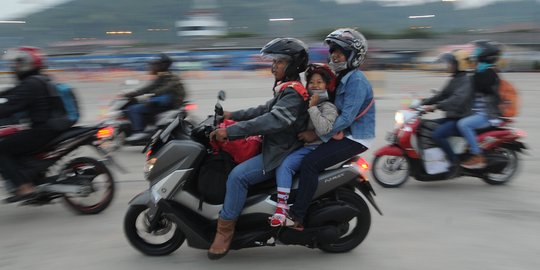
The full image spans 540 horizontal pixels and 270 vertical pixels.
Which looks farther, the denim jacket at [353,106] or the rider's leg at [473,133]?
the rider's leg at [473,133]

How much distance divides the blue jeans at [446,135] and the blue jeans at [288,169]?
2723mm

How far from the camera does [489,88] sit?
20.6 ft

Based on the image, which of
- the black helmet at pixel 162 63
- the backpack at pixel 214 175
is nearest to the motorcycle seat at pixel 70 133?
the backpack at pixel 214 175

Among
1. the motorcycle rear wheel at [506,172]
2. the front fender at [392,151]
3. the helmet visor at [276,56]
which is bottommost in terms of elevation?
the motorcycle rear wheel at [506,172]

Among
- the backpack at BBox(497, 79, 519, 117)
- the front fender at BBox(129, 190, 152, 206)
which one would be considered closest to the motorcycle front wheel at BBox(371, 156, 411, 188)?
the backpack at BBox(497, 79, 519, 117)

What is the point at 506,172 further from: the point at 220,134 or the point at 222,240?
the point at 220,134

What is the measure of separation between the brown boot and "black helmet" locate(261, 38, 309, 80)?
1.21 meters

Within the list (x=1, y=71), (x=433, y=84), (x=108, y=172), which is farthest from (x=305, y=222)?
(x=1, y=71)

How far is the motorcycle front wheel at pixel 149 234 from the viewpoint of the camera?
4230 millimetres

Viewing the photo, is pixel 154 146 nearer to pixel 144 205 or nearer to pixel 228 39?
pixel 144 205

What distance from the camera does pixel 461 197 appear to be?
600 centimetres

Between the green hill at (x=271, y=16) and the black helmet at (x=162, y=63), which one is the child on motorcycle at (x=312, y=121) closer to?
the black helmet at (x=162, y=63)

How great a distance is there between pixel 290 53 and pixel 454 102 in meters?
3.04

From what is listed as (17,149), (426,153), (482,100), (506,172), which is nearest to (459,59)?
(482,100)
